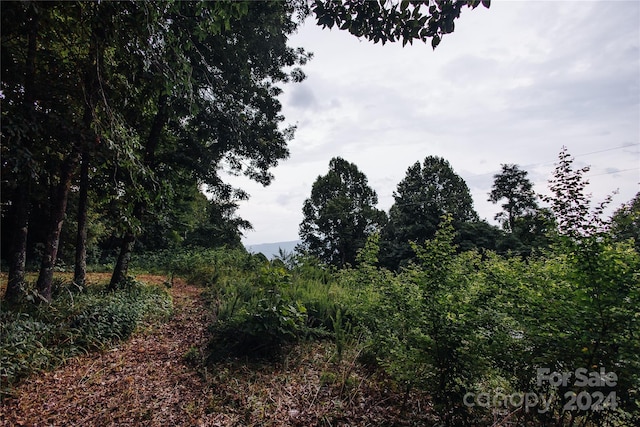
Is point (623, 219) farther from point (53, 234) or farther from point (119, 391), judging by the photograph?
point (53, 234)

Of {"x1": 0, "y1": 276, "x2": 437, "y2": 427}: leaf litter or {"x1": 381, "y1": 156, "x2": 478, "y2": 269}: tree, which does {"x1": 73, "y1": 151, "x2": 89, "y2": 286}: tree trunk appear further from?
{"x1": 381, "y1": 156, "x2": 478, "y2": 269}: tree

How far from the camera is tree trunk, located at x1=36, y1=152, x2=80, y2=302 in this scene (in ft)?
16.4

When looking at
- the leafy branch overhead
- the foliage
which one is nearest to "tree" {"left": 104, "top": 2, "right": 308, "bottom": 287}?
the foliage

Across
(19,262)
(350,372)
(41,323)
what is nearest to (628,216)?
(350,372)

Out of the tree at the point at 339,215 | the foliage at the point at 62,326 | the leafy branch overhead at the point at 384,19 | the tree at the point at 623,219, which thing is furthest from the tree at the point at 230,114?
the tree at the point at 339,215

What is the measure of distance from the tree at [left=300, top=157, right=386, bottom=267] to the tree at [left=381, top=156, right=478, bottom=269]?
7.40ft

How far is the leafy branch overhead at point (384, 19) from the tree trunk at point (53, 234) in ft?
16.2

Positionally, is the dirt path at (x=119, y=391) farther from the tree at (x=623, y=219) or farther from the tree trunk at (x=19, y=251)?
the tree at (x=623, y=219)

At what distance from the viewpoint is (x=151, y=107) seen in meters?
4.09

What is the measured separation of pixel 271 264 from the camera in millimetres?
5078

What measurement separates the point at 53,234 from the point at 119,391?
321cm

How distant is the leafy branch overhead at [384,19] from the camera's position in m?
1.95

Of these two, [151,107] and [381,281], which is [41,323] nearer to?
[151,107]

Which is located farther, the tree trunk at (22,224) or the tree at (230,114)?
the tree at (230,114)
